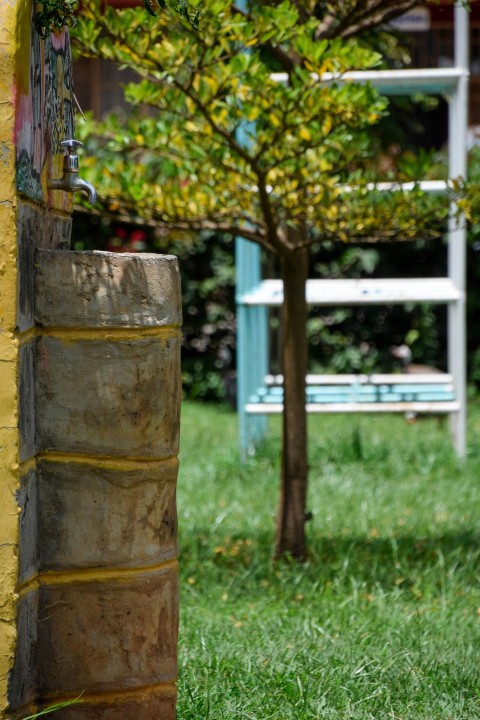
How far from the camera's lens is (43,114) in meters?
2.44

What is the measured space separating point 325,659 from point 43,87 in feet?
5.40

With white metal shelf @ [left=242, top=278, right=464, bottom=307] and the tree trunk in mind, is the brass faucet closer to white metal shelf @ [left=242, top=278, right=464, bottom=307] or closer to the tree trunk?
the tree trunk

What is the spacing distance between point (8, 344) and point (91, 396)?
0.83 feet

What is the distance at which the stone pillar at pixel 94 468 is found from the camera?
7.53ft

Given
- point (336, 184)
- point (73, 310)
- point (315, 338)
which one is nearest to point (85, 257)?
point (73, 310)

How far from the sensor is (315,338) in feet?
31.7

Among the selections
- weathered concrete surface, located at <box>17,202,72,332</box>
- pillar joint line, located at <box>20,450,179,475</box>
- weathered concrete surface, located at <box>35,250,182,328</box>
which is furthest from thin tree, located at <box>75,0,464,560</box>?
pillar joint line, located at <box>20,450,179,475</box>

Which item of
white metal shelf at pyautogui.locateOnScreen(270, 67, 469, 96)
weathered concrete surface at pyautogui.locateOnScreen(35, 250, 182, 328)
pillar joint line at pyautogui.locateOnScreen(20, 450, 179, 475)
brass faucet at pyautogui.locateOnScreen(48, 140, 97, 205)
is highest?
white metal shelf at pyautogui.locateOnScreen(270, 67, 469, 96)

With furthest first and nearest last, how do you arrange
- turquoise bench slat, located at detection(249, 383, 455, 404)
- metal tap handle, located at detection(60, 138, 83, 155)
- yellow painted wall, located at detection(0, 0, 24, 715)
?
1. turquoise bench slat, located at detection(249, 383, 455, 404)
2. metal tap handle, located at detection(60, 138, 83, 155)
3. yellow painted wall, located at detection(0, 0, 24, 715)

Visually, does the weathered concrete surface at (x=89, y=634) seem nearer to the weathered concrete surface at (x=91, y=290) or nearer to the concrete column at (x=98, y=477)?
the concrete column at (x=98, y=477)

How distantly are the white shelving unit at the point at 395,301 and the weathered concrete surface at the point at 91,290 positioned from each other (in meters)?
3.71

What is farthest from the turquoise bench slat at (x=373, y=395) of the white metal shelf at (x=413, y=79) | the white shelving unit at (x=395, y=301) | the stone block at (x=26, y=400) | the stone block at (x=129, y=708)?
the stone block at (x=26, y=400)

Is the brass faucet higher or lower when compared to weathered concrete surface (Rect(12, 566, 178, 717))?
higher

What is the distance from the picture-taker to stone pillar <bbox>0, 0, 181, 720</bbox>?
7.53ft
